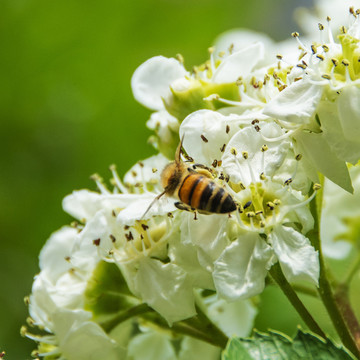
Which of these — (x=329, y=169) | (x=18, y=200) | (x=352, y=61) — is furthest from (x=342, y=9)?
(x=18, y=200)

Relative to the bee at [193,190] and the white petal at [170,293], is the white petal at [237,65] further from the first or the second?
the white petal at [170,293]

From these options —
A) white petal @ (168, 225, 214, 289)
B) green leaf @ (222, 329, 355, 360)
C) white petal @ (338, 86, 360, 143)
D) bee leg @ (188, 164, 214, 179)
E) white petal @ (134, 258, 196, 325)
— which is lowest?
green leaf @ (222, 329, 355, 360)

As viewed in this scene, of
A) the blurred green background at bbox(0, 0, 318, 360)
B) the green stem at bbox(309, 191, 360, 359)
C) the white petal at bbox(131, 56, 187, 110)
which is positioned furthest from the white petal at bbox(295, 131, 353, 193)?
the blurred green background at bbox(0, 0, 318, 360)

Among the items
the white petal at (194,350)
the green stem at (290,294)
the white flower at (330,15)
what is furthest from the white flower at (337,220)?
the white flower at (330,15)

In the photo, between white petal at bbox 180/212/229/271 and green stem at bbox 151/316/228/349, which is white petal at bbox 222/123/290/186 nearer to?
white petal at bbox 180/212/229/271

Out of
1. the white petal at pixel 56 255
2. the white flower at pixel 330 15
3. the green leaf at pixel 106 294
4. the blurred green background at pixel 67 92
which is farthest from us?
the blurred green background at pixel 67 92

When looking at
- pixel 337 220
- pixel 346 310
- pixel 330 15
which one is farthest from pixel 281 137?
pixel 330 15

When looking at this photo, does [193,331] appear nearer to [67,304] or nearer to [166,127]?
[67,304]
